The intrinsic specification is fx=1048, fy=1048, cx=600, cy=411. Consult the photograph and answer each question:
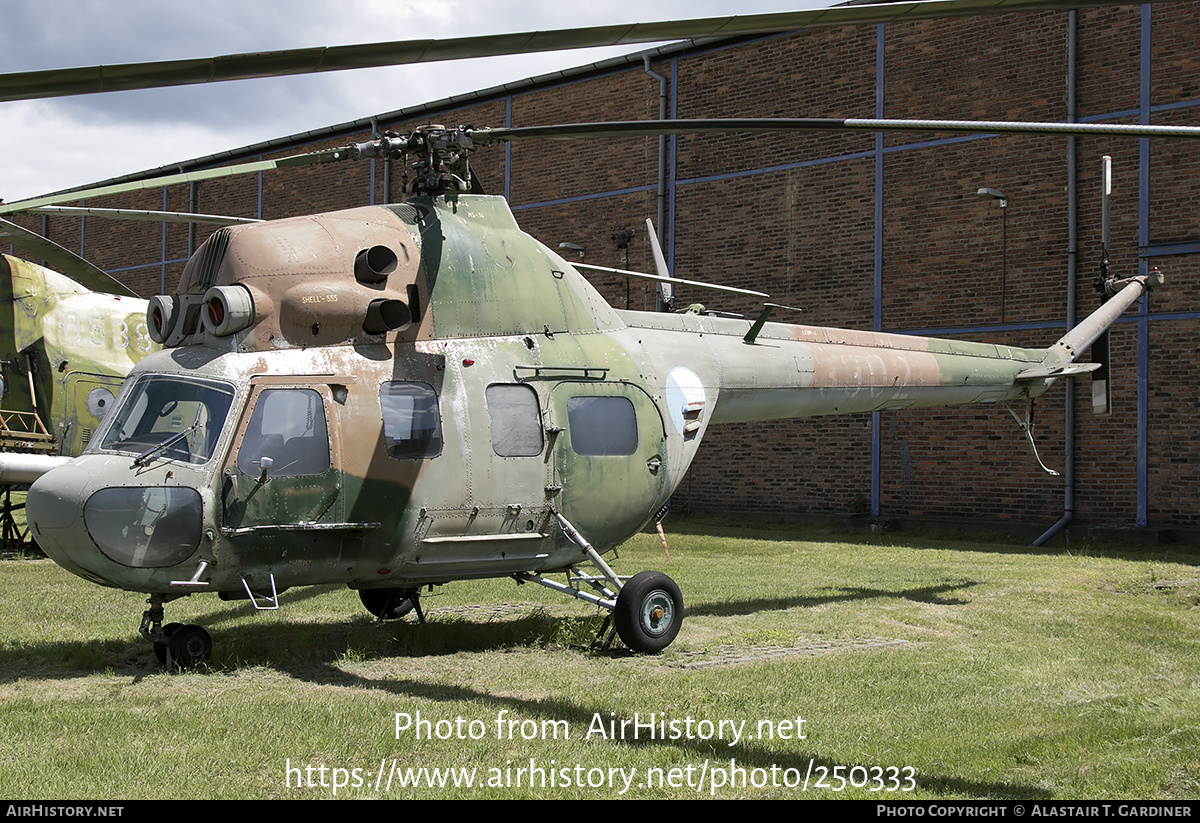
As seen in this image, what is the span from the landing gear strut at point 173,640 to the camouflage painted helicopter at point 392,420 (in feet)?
0.05

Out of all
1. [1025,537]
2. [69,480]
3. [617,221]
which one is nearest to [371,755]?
[69,480]

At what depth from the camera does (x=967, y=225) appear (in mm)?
17766

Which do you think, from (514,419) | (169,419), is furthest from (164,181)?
(514,419)

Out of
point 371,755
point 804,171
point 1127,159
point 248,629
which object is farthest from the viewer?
point 804,171

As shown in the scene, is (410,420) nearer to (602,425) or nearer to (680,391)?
(602,425)

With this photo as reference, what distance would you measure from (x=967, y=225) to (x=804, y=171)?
330cm

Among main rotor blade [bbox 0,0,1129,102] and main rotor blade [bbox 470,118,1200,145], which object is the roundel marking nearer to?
main rotor blade [bbox 470,118,1200,145]

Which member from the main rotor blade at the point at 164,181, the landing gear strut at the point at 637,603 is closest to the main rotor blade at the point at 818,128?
the main rotor blade at the point at 164,181

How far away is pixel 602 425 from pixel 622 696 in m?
2.50

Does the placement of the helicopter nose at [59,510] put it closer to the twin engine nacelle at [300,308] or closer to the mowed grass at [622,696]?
the mowed grass at [622,696]

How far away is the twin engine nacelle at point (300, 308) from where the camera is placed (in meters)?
7.27

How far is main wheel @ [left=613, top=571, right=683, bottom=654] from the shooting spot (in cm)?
803
